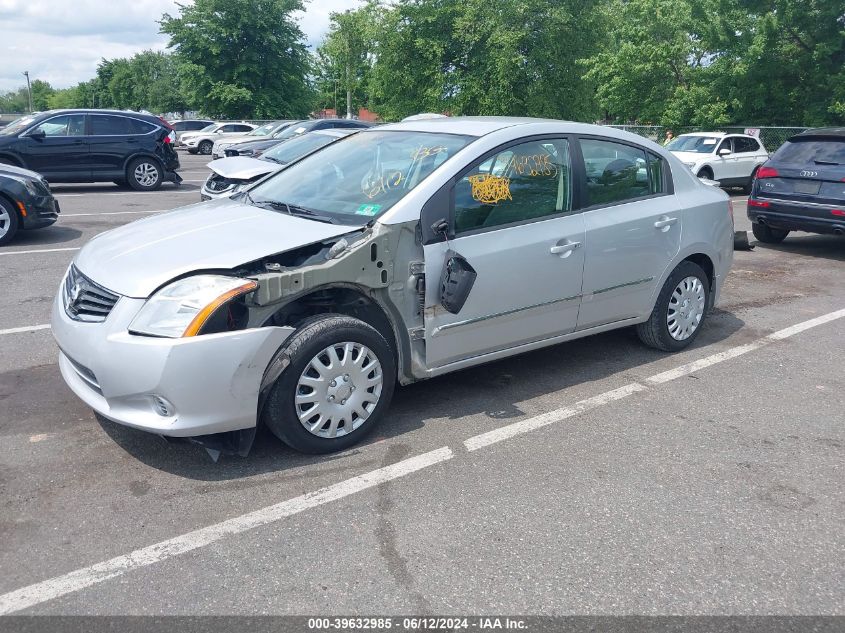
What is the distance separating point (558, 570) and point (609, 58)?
101 ft

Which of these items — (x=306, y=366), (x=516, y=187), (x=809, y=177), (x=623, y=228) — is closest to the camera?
(x=306, y=366)

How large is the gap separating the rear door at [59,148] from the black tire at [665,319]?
12785 millimetres

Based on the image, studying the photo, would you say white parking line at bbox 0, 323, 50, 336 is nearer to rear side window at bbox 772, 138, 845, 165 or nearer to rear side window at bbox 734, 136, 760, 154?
rear side window at bbox 772, 138, 845, 165

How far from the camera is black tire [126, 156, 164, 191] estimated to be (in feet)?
51.2

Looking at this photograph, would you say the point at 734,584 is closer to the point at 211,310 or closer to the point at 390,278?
the point at 390,278

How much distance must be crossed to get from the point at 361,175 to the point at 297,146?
751 cm

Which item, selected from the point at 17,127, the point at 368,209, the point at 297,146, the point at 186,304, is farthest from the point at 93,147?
the point at 186,304

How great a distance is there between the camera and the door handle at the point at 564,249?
4.72 meters

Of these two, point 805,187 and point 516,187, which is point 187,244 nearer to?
point 516,187

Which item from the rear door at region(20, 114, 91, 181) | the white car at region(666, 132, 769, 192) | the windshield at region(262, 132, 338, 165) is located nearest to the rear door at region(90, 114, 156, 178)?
the rear door at region(20, 114, 91, 181)

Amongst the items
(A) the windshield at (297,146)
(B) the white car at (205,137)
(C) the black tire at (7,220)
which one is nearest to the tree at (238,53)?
(B) the white car at (205,137)

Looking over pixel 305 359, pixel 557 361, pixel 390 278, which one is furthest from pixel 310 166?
pixel 557 361

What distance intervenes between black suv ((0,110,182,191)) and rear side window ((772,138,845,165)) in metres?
11.8

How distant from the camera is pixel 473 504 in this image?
140 inches
